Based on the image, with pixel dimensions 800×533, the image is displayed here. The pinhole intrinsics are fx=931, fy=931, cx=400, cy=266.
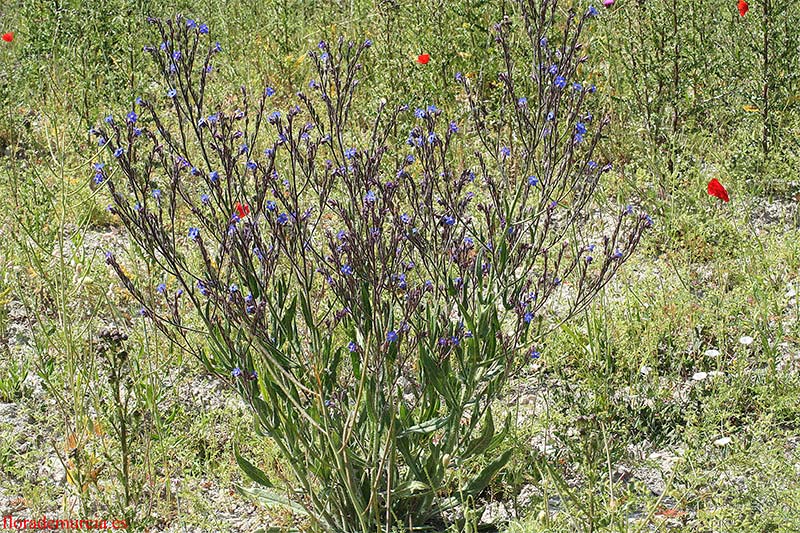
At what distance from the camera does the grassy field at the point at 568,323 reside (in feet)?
9.91

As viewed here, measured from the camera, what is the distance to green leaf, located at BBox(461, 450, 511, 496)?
2.90 meters

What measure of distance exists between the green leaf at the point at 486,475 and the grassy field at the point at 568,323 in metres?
0.15

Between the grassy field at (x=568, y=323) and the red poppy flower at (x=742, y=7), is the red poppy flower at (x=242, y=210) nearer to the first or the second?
the grassy field at (x=568, y=323)

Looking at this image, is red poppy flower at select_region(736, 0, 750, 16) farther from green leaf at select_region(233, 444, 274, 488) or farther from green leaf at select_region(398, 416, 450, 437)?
green leaf at select_region(233, 444, 274, 488)

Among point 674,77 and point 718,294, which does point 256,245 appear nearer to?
point 718,294

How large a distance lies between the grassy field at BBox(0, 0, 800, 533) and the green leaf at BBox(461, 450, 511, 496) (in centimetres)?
15

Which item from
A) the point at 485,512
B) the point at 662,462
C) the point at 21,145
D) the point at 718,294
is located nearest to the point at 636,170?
the point at 718,294

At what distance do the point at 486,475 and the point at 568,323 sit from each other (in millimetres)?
1262

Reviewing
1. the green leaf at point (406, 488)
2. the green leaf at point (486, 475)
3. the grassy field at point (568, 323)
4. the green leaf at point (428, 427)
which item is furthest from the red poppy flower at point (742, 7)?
the green leaf at point (406, 488)

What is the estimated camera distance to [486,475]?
115 inches

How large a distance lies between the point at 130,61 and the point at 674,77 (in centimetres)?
350

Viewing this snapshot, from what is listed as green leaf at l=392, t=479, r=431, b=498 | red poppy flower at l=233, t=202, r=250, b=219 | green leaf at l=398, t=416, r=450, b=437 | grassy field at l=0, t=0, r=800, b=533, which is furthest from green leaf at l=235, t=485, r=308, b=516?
red poppy flower at l=233, t=202, r=250, b=219

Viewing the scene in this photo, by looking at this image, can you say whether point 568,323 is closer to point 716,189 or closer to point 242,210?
point 716,189

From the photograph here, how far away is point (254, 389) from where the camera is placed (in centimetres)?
266
